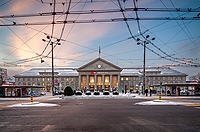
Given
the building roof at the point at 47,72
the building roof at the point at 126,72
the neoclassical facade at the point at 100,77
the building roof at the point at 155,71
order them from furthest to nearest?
the building roof at the point at 47,72
the building roof at the point at 126,72
the building roof at the point at 155,71
the neoclassical facade at the point at 100,77

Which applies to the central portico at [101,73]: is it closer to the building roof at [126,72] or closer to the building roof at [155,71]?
the building roof at [126,72]

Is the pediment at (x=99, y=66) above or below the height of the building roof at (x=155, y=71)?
above

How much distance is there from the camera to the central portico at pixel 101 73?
472 feet

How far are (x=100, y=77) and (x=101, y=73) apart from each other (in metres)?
4.42

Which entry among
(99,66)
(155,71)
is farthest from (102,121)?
(155,71)

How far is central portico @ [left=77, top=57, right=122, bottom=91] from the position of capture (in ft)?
472

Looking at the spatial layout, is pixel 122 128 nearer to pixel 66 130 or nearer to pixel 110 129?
pixel 110 129

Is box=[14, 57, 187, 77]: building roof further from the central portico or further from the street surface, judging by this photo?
the street surface

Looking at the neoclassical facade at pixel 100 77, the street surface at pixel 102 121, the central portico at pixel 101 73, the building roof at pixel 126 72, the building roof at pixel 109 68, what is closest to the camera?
the street surface at pixel 102 121

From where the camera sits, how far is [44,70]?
15525cm

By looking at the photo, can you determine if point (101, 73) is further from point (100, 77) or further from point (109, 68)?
point (109, 68)

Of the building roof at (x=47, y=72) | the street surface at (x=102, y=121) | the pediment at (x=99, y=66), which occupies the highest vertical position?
the pediment at (x=99, y=66)

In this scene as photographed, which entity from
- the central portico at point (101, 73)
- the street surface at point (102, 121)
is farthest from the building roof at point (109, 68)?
the street surface at point (102, 121)

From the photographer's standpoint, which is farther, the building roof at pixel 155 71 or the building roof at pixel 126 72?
the building roof at pixel 126 72
